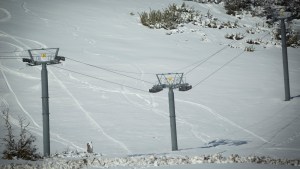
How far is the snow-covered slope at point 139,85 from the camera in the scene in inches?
591

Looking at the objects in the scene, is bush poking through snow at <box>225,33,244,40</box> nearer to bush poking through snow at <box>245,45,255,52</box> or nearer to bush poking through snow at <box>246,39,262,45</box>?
bush poking through snow at <box>246,39,262,45</box>

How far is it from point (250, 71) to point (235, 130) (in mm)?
8778

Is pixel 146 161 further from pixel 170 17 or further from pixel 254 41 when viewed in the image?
pixel 170 17

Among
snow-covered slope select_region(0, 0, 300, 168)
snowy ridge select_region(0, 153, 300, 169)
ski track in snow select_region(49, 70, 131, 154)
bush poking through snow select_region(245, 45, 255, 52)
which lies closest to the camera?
snowy ridge select_region(0, 153, 300, 169)

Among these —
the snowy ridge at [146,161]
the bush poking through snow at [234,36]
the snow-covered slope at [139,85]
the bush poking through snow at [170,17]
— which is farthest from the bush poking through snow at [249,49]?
the snowy ridge at [146,161]

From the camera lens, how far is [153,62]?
78.6 feet

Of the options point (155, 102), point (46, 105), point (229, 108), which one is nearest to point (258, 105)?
point (229, 108)

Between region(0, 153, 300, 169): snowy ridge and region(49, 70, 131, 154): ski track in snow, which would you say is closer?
region(0, 153, 300, 169): snowy ridge

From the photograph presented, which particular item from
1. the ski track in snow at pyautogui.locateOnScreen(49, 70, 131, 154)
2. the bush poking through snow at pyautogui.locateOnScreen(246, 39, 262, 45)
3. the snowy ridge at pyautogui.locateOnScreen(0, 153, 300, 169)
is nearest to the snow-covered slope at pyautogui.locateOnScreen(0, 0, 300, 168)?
the ski track in snow at pyautogui.locateOnScreen(49, 70, 131, 154)

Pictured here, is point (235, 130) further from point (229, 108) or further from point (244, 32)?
point (244, 32)

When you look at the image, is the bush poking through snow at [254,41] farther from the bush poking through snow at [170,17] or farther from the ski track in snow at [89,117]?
the ski track in snow at [89,117]

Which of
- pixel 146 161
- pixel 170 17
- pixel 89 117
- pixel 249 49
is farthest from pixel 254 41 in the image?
pixel 146 161

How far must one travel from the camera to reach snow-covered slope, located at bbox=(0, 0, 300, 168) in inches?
591

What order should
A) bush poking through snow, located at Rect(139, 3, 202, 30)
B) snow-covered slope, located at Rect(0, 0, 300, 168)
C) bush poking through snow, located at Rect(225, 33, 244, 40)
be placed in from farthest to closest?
1. bush poking through snow, located at Rect(139, 3, 202, 30)
2. bush poking through snow, located at Rect(225, 33, 244, 40)
3. snow-covered slope, located at Rect(0, 0, 300, 168)
